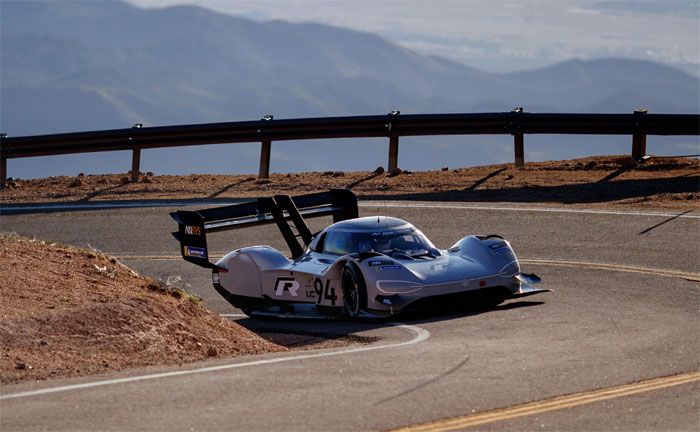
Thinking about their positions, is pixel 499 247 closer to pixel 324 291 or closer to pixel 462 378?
pixel 324 291

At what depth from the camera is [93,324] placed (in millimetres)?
12352

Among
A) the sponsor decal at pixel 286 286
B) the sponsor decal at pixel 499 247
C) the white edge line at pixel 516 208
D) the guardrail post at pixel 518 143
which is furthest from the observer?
the guardrail post at pixel 518 143

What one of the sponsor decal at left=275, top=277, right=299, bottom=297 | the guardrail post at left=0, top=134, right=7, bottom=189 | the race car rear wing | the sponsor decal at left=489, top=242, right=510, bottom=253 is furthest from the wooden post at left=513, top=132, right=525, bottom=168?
the sponsor decal at left=275, top=277, right=299, bottom=297

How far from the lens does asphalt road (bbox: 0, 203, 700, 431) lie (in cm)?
930

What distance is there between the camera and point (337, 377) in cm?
1091

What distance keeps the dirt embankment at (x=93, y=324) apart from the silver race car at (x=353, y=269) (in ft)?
8.19

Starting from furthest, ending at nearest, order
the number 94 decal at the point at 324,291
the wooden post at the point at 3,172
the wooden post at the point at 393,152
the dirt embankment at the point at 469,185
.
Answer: the wooden post at the point at 3,172
the wooden post at the point at 393,152
the dirt embankment at the point at 469,185
the number 94 decal at the point at 324,291

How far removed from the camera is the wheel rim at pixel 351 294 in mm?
16281

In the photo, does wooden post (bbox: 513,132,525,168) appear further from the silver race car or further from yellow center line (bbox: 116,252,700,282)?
the silver race car

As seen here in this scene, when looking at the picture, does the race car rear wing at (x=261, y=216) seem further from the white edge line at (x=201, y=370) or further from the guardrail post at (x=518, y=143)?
the guardrail post at (x=518, y=143)

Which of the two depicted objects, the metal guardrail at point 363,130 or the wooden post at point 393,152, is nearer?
the metal guardrail at point 363,130

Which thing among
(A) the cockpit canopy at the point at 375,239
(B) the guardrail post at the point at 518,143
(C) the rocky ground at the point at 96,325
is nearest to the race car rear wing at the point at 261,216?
(A) the cockpit canopy at the point at 375,239

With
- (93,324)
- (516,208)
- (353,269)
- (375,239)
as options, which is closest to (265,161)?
(516,208)

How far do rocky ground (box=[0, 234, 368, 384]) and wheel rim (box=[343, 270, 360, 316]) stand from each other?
111 cm
